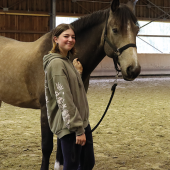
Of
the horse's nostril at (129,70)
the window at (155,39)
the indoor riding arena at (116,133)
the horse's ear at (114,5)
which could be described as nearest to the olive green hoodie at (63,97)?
the horse's nostril at (129,70)

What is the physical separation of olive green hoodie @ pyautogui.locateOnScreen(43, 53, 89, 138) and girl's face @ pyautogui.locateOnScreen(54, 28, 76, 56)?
0.22ft

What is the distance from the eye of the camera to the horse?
2.14 metres

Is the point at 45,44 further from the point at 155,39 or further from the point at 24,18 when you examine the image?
the point at 155,39

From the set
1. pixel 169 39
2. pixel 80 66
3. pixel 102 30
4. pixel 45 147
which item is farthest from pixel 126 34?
pixel 169 39

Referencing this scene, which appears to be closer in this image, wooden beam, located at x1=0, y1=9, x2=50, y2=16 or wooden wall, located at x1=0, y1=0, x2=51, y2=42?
wooden beam, located at x1=0, y1=9, x2=50, y2=16

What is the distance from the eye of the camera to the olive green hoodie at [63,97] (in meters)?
1.50

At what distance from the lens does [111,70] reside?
40.8 feet

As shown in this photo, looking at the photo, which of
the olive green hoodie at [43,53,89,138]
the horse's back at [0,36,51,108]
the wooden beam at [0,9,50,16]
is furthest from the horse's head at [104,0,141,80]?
the wooden beam at [0,9,50,16]

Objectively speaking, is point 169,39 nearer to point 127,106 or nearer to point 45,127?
point 127,106

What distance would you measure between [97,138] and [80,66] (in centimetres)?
165

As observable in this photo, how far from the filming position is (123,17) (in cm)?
216

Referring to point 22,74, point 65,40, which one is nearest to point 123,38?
point 65,40

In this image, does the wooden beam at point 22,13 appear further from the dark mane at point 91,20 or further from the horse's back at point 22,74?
the dark mane at point 91,20

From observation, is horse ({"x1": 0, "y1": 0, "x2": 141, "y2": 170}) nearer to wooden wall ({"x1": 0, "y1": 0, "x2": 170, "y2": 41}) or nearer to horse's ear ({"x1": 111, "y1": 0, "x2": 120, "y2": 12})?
horse's ear ({"x1": 111, "y1": 0, "x2": 120, "y2": 12})
